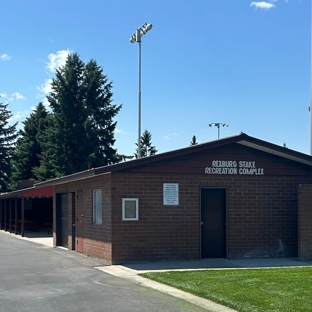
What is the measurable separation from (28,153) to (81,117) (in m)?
10.6

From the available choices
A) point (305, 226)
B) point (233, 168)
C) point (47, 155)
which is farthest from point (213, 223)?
point (47, 155)

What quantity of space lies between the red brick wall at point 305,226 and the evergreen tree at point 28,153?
4111cm

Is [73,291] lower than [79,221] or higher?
lower

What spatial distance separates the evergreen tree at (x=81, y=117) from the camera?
45062mm

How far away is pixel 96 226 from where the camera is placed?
16.1 meters

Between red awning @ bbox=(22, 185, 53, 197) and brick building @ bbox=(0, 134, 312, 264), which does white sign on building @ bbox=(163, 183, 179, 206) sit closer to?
brick building @ bbox=(0, 134, 312, 264)

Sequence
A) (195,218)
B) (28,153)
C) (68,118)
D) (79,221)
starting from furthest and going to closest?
(28,153), (68,118), (79,221), (195,218)

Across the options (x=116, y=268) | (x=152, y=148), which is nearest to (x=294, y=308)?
(x=116, y=268)

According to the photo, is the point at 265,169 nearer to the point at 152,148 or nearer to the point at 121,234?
the point at 121,234

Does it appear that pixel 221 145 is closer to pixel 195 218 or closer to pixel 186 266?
pixel 195 218

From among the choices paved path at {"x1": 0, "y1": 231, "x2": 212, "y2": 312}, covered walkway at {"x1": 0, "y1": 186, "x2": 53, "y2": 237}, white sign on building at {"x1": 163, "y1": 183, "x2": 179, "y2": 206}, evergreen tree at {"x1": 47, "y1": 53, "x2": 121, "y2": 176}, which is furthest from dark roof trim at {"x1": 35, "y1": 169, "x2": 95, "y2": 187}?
evergreen tree at {"x1": 47, "y1": 53, "x2": 121, "y2": 176}

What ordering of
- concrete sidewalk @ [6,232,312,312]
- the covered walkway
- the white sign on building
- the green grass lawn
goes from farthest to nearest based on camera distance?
the covered walkway, the white sign on building, concrete sidewalk @ [6,232,312,312], the green grass lawn

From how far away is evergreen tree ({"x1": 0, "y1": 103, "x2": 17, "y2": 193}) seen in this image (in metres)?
59.6

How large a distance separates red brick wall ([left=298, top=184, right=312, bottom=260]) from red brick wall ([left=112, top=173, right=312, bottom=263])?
34.2 inches
